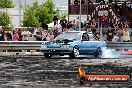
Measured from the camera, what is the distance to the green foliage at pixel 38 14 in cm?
6933

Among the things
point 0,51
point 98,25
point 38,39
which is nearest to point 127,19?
point 98,25

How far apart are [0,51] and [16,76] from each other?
16.1 m

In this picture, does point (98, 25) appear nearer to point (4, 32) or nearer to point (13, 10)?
point (4, 32)

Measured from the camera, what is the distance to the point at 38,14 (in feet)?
247

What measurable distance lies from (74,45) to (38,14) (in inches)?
1834

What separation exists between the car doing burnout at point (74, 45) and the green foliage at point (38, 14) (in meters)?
39.1

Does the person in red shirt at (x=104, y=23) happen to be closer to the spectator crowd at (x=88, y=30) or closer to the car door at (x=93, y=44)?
the spectator crowd at (x=88, y=30)

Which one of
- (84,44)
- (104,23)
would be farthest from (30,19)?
(84,44)

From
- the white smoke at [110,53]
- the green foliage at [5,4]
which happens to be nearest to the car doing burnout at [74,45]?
the white smoke at [110,53]

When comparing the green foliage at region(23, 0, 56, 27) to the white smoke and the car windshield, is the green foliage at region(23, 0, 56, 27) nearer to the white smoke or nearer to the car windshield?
the white smoke

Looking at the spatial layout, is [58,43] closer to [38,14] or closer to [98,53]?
[98,53]

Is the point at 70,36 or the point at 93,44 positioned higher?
the point at 70,36

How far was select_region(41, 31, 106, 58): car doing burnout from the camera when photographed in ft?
95.0

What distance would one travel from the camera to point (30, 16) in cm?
6956
